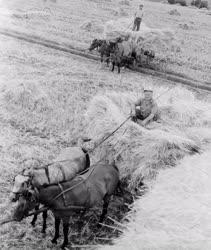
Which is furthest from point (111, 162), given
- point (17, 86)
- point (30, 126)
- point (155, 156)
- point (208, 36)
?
point (208, 36)

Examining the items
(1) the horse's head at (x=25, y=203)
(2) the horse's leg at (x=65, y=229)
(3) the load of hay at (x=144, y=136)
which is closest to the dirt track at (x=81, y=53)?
(3) the load of hay at (x=144, y=136)

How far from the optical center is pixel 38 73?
1148 centimetres

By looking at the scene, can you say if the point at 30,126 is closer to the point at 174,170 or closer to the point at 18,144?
the point at 18,144

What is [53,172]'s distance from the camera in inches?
200

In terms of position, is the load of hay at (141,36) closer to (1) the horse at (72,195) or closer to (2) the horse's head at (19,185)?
(1) the horse at (72,195)

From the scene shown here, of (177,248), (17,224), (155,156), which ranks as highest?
(155,156)

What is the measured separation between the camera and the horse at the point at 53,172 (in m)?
4.43

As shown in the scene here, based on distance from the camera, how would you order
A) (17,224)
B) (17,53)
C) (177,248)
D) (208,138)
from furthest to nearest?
1. (17,53)
2. (208,138)
3. (17,224)
4. (177,248)

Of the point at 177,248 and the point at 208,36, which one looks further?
the point at 208,36

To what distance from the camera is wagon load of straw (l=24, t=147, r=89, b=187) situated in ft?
15.4

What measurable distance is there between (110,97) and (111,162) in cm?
200

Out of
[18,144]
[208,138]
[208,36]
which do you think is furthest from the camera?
[208,36]

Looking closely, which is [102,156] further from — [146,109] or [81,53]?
[81,53]

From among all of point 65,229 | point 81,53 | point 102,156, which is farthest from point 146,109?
point 81,53
